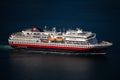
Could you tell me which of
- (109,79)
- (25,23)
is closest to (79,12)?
(25,23)

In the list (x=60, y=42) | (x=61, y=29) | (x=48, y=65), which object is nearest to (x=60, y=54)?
(x=60, y=42)

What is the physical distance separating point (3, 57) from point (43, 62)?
4038 mm

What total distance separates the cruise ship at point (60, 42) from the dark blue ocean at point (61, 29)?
813mm

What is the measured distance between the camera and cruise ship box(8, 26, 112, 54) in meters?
46.5

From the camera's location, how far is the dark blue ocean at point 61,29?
40250mm

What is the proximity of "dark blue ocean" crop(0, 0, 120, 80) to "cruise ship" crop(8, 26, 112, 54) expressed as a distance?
81 centimetres

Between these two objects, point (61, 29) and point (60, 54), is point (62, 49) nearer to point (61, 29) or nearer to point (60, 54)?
point (60, 54)

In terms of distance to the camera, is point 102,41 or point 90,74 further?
point 102,41

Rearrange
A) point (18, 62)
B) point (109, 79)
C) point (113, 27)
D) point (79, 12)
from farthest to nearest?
1. point (79, 12)
2. point (113, 27)
3. point (18, 62)
4. point (109, 79)

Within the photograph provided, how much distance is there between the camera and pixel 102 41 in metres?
48.0

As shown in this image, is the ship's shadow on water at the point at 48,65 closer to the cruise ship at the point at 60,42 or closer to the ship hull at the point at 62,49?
the ship hull at the point at 62,49

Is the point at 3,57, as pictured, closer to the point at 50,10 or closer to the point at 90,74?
the point at 90,74

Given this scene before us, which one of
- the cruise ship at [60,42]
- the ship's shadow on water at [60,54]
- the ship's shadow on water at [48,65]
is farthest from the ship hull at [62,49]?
the ship's shadow on water at [48,65]

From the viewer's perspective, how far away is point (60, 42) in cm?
4762
